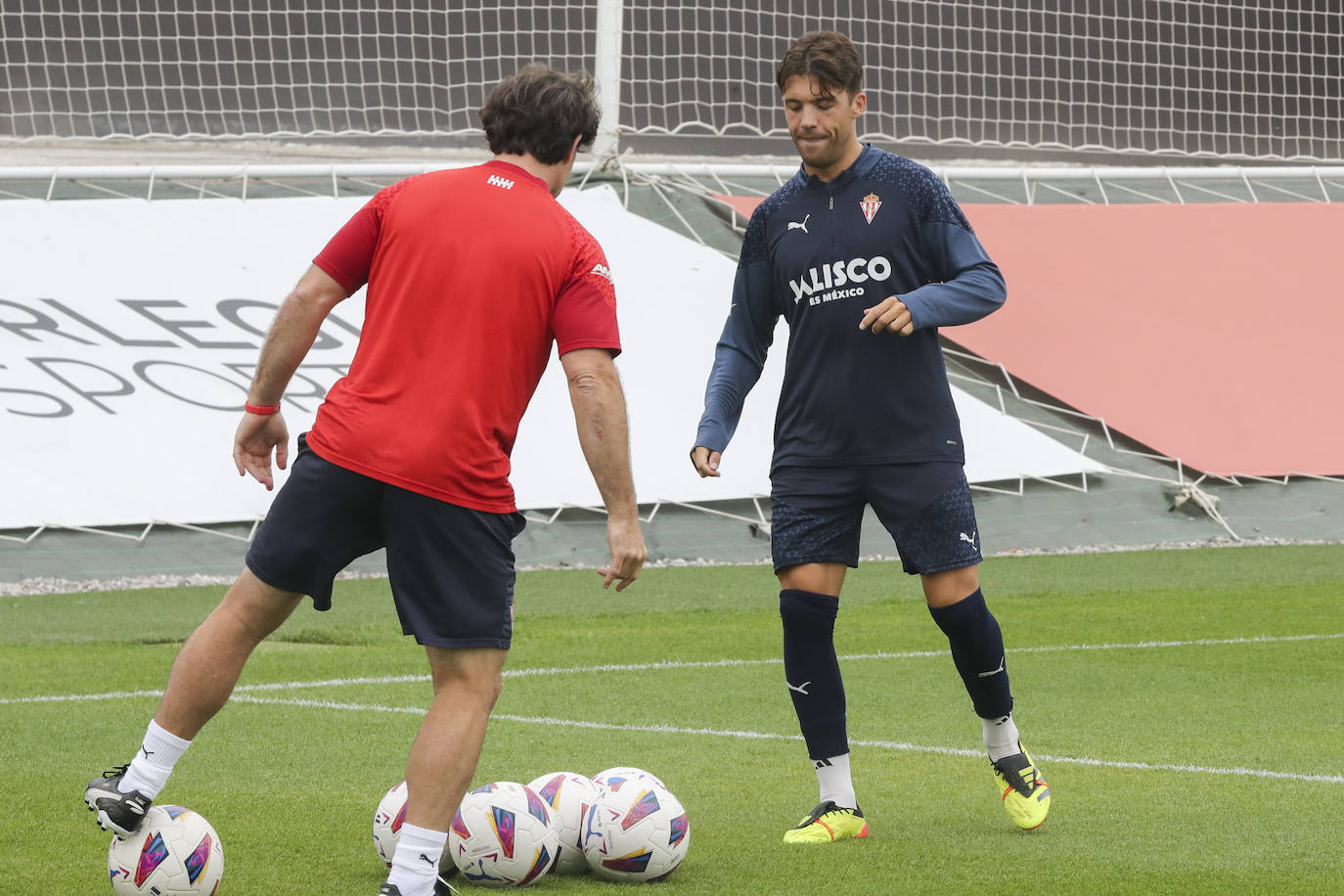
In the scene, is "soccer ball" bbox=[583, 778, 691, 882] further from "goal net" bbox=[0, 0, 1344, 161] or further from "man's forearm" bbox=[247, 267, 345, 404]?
"goal net" bbox=[0, 0, 1344, 161]

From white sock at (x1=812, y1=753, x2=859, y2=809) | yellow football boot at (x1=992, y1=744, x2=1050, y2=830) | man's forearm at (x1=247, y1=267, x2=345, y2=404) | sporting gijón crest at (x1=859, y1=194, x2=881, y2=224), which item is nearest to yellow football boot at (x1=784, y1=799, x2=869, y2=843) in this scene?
white sock at (x1=812, y1=753, x2=859, y2=809)

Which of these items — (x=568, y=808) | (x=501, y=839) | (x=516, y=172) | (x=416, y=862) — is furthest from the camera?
(x=568, y=808)

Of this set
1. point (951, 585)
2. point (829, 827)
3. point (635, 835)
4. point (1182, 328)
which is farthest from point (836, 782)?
point (1182, 328)

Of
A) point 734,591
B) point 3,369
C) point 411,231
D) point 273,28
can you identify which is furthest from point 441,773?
point 273,28

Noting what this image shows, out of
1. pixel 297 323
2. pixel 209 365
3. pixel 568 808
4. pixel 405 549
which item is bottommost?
pixel 209 365

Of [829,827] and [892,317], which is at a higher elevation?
[892,317]

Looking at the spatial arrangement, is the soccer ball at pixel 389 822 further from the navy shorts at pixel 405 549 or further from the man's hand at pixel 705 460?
the man's hand at pixel 705 460

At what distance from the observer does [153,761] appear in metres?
3.54

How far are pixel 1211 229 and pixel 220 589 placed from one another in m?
8.33

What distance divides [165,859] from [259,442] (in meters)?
0.93

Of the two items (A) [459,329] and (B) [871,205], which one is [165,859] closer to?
(A) [459,329]

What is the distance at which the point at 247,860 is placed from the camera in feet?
13.0

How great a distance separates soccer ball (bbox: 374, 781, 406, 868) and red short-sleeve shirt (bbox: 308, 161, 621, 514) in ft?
2.52

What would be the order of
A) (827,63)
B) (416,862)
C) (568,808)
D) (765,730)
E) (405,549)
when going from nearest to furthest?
(416,862)
(405,549)
(568,808)
(827,63)
(765,730)
